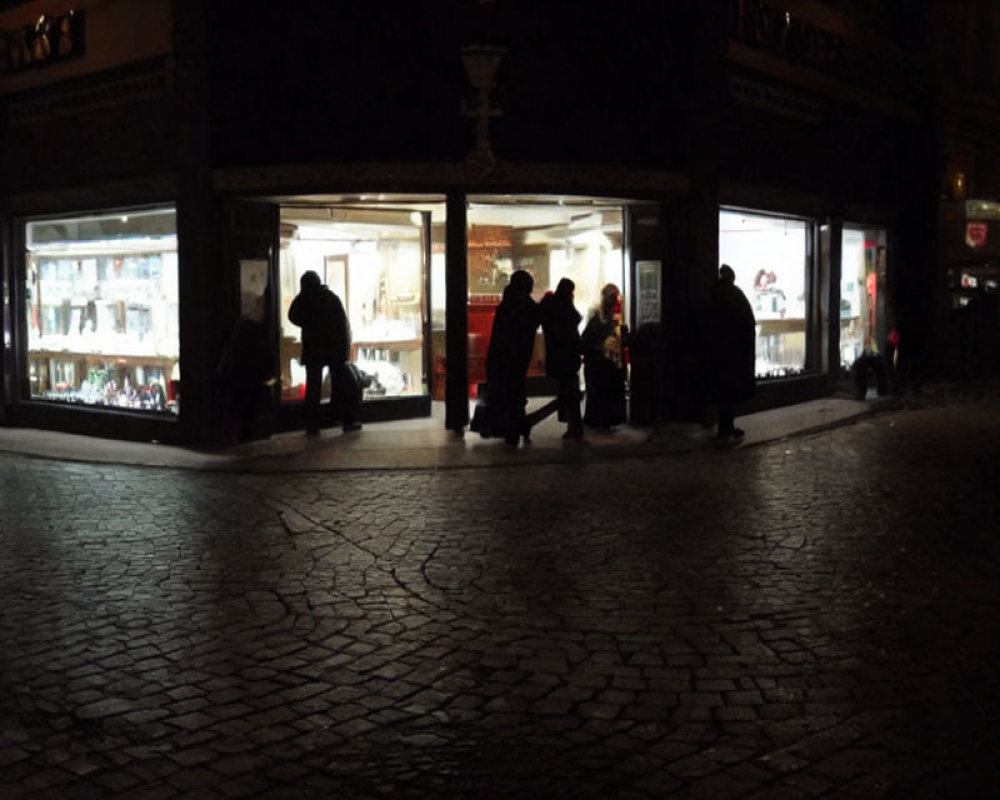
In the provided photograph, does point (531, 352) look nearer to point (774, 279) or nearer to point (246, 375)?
point (246, 375)

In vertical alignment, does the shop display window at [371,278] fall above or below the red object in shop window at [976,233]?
below

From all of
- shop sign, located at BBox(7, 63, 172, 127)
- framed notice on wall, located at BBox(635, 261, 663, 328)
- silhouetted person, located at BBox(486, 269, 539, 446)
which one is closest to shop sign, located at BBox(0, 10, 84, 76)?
shop sign, located at BBox(7, 63, 172, 127)

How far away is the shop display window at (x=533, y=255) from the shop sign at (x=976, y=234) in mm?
8591

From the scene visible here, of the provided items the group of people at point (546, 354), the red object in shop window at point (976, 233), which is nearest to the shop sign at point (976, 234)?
the red object in shop window at point (976, 233)

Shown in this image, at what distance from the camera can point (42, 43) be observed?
15.8m

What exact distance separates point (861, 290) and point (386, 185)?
10.1 metres

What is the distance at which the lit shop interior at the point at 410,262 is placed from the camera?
1502 cm

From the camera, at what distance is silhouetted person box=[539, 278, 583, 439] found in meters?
13.9

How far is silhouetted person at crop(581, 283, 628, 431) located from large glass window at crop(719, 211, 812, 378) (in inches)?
106

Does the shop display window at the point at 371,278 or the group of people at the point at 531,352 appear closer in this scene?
the group of people at the point at 531,352

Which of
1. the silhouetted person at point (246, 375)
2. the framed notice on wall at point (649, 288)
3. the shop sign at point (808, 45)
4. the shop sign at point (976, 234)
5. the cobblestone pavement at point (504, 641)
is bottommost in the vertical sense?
the cobblestone pavement at point (504, 641)

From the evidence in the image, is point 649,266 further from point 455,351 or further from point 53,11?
point 53,11

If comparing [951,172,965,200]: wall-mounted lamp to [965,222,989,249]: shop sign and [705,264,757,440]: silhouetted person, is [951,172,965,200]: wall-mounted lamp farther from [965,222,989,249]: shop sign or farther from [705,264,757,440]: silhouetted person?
[705,264,757,440]: silhouetted person

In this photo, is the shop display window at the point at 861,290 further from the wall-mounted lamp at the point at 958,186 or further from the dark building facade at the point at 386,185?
the wall-mounted lamp at the point at 958,186
